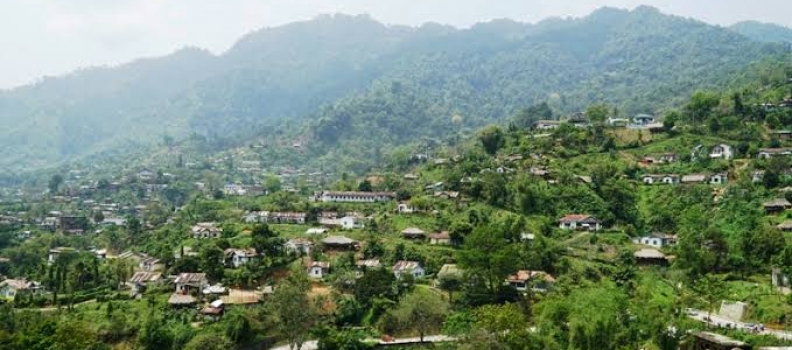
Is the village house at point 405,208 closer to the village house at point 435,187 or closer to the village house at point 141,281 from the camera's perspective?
the village house at point 435,187

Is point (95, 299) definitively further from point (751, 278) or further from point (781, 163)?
point (781, 163)

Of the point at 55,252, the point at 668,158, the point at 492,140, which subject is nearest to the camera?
the point at 55,252

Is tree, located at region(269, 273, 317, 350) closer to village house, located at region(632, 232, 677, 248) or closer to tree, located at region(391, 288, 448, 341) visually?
tree, located at region(391, 288, 448, 341)

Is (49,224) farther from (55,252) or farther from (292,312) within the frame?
(292,312)

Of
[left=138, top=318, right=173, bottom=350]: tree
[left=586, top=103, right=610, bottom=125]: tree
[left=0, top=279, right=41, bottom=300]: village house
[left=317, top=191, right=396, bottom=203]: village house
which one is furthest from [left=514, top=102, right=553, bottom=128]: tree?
[left=138, top=318, right=173, bottom=350]: tree

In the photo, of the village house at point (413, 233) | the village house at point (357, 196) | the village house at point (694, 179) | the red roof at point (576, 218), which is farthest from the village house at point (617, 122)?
the village house at point (413, 233)

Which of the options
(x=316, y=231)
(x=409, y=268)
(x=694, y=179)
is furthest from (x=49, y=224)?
(x=694, y=179)

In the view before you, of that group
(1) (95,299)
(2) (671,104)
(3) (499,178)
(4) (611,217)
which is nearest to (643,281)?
(4) (611,217)
